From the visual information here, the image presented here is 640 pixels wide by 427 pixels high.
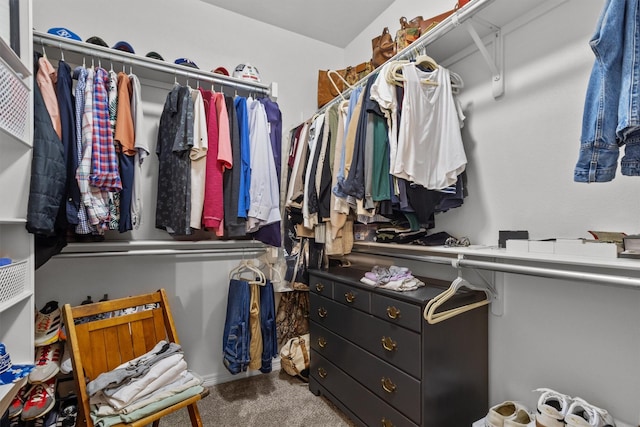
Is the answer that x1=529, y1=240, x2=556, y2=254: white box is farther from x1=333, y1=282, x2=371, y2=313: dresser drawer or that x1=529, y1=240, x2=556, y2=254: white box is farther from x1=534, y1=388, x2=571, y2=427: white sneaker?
x1=333, y1=282, x2=371, y2=313: dresser drawer

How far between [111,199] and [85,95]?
0.50 meters

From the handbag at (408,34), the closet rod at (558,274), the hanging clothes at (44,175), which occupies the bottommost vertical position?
the closet rod at (558,274)

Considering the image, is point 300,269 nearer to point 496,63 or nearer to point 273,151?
point 273,151

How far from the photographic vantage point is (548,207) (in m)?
1.33

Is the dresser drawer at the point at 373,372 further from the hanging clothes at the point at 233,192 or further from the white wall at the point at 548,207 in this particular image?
the hanging clothes at the point at 233,192

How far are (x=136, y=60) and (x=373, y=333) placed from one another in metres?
1.95

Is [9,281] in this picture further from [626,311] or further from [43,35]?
[626,311]

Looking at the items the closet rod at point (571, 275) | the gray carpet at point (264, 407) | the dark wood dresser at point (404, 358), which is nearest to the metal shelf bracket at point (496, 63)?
the closet rod at point (571, 275)

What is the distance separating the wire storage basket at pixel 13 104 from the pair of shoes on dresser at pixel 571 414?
204cm

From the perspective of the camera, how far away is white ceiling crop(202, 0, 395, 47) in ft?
7.39

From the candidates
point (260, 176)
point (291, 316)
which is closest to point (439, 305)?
point (260, 176)

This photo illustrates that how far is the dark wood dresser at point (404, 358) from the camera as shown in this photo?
1.33 metres

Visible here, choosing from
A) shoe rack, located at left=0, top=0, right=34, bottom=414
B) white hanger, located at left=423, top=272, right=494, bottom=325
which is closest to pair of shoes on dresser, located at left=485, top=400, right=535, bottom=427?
white hanger, located at left=423, top=272, right=494, bottom=325

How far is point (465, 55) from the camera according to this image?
1.65m
